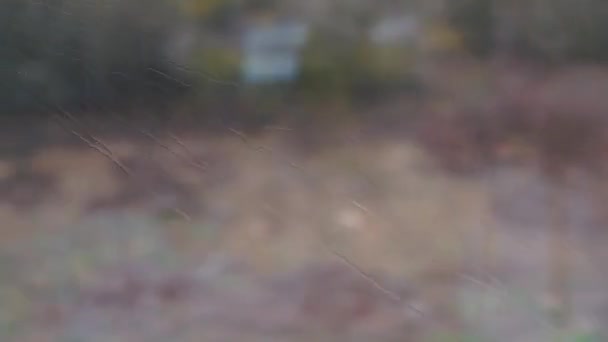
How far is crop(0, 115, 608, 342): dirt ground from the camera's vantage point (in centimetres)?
396

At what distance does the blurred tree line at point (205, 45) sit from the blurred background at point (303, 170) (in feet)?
0.04

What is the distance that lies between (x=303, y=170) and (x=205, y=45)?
0.97m

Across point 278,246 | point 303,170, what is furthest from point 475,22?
point 278,246

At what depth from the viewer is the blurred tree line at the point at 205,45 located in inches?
160

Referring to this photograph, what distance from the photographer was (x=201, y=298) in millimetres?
4207

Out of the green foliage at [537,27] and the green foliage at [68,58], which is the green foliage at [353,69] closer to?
the green foliage at [537,27]

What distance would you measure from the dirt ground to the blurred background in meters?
0.02

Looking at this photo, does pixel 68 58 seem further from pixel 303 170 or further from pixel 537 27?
pixel 537 27

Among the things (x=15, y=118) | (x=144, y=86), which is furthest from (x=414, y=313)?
(x=15, y=118)

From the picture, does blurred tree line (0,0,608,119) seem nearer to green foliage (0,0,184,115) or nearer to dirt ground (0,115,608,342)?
green foliage (0,0,184,115)

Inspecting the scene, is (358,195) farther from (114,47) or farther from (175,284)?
(114,47)

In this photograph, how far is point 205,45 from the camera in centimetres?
530

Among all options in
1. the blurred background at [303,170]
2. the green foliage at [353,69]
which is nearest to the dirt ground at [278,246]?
the blurred background at [303,170]

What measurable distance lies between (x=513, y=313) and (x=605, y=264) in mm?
938
